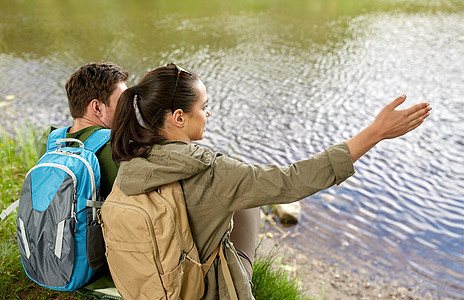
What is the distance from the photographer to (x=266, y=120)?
7406mm

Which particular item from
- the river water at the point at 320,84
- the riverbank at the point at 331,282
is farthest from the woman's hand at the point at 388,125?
the river water at the point at 320,84

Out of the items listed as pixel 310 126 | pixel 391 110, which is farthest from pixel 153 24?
pixel 391 110

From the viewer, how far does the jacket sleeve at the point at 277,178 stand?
1.65 meters

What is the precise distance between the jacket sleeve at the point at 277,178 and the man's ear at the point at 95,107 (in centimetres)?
114

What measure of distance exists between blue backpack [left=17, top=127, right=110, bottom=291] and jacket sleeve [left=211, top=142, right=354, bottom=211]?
725mm

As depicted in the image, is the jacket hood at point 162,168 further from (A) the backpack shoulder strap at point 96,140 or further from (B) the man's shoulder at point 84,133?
(B) the man's shoulder at point 84,133

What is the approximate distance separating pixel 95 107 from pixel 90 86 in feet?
0.44

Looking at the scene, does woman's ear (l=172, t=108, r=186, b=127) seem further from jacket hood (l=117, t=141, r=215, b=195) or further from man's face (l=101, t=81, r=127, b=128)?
man's face (l=101, t=81, r=127, b=128)

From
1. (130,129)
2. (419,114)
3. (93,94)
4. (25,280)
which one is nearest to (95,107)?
(93,94)

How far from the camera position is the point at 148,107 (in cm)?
191

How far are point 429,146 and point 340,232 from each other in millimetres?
2620

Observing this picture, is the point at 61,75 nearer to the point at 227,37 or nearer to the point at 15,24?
the point at 227,37

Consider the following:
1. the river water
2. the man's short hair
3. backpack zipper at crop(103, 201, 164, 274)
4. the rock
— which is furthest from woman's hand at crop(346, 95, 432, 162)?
the rock

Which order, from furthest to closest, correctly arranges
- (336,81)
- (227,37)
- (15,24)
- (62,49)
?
(15,24) < (227,37) < (62,49) < (336,81)
